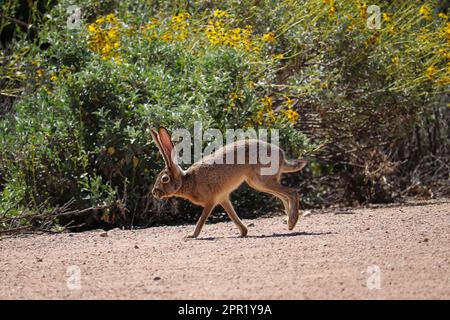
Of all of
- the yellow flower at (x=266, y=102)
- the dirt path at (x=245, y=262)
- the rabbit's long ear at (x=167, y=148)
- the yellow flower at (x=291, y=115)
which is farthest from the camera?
the yellow flower at (x=266, y=102)

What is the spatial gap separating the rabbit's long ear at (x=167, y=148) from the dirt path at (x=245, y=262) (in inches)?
27.4

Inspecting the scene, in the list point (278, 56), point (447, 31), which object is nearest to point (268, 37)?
point (278, 56)

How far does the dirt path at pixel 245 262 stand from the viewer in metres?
5.45

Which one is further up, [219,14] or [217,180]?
[219,14]

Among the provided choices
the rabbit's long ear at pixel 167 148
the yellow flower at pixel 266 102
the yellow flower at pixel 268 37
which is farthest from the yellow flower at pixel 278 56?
the rabbit's long ear at pixel 167 148

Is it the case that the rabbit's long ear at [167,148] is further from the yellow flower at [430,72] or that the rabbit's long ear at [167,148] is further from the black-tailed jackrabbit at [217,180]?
the yellow flower at [430,72]

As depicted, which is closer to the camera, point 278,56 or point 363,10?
point 278,56

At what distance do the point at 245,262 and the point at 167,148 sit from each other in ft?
6.87

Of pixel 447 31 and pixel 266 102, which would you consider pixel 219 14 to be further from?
pixel 447 31

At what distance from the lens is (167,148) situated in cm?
820

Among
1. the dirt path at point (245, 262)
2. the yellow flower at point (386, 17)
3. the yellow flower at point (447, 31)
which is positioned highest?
the yellow flower at point (386, 17)

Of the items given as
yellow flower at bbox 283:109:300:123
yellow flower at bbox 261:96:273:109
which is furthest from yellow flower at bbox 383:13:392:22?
yellow flower at bbox 261:96:273:109

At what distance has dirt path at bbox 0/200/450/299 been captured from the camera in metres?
5.45
